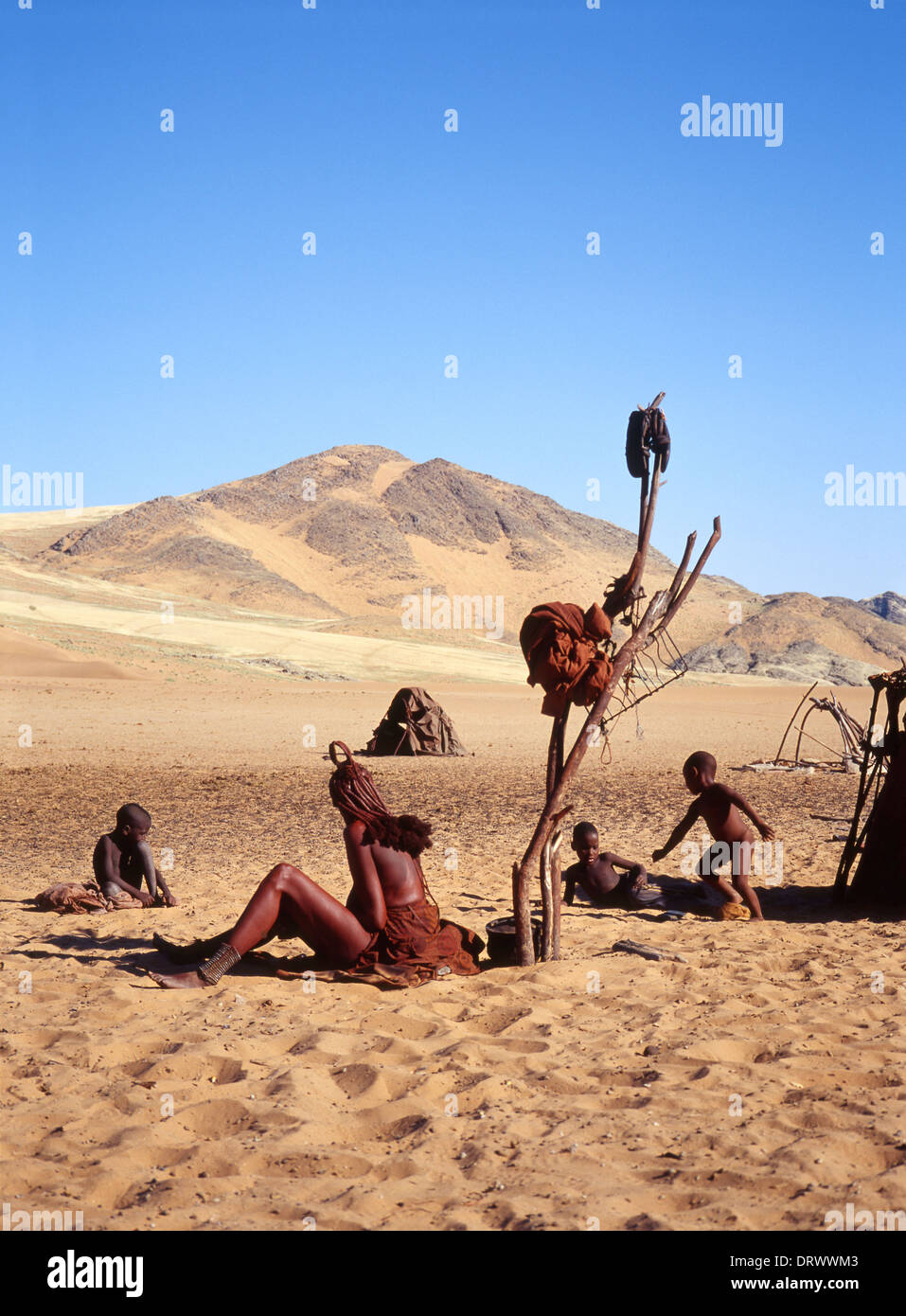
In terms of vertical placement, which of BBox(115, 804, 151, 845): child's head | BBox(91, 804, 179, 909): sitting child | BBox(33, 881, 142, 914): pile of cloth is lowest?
BBox(33, 881, 142, 914): pile of cloth

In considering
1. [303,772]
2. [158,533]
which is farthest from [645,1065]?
[158,533]

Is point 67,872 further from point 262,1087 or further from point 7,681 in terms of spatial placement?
point 7,681

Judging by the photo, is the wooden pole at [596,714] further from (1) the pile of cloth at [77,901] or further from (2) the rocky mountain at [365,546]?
(2) the rocky mountain at [365,546]

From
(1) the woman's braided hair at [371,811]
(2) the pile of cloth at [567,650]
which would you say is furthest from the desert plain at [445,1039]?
(2) the pile of cloth at [567,650]

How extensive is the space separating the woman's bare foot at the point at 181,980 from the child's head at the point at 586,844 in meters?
3.47

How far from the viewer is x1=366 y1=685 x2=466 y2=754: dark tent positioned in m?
19.0

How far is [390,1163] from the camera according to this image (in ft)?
12.5

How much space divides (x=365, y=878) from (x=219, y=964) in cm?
89

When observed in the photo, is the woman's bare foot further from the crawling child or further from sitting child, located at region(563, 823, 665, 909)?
the crawling child

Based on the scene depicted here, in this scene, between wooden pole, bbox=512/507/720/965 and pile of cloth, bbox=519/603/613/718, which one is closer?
pile of cloth, bbox=519/603/613/718

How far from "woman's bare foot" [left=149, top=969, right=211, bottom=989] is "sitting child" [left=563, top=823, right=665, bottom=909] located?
3416 millimetres

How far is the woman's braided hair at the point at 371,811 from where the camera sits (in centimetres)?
589

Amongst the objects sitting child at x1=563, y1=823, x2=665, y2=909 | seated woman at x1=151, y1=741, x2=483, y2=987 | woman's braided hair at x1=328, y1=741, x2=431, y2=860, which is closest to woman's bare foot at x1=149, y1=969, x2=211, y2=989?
seated woman at x1=151, y1=741, x2=483, y2=987

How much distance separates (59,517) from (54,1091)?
471 ft
